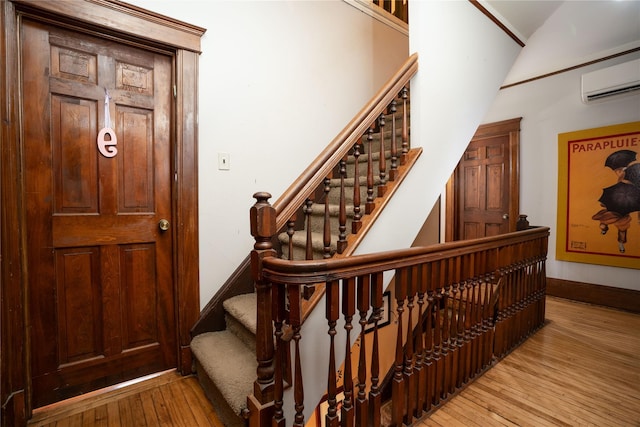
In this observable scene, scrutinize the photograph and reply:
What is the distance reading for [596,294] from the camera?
10.8 feet

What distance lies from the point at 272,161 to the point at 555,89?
3669 mm

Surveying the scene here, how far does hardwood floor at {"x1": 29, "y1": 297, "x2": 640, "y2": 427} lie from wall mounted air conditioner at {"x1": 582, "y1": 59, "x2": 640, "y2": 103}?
8.33 ft

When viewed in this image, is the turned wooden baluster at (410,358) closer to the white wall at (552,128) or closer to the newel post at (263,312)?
the newel post at (263,312)

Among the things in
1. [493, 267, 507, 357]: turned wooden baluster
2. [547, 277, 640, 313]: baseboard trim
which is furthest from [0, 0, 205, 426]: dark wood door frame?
[547, 277, 640, 313]: baseboard trim

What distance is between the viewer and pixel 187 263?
189 centimetres

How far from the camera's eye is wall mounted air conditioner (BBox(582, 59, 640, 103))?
3004mm

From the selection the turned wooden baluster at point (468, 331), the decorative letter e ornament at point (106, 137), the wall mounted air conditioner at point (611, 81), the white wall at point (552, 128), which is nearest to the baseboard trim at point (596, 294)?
the white wall at point (552, 128)

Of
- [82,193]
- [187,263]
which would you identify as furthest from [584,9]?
[82,193]

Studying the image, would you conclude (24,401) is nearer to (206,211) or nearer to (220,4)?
(206,211)

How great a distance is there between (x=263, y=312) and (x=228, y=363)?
62 cm

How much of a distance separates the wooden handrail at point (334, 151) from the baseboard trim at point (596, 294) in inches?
131

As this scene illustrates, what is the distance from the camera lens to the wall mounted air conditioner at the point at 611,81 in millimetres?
3004

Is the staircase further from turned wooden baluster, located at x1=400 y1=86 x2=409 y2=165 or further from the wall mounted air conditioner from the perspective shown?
the wall mounted air conditioner

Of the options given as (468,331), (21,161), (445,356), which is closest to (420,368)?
(445,356)
